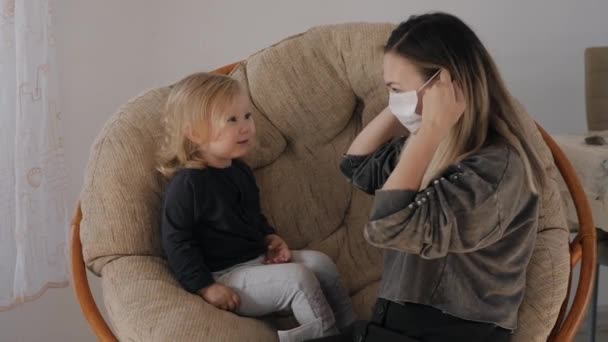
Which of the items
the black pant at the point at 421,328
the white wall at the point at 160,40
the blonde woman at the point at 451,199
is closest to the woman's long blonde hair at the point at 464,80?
the blonde woman at the point at 451,199

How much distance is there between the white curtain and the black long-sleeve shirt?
1.78 feet

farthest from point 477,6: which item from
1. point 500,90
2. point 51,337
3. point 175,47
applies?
point 51,337

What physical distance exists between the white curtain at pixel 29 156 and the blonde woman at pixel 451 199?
102 centimetres

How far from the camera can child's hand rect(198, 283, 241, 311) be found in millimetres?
1673

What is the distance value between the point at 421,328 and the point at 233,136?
59 cm

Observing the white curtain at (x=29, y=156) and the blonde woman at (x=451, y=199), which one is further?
the white curtain at (x=29, y=156)

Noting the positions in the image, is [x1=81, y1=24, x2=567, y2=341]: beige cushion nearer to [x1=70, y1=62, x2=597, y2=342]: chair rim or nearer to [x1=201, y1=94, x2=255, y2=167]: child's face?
[x1=70, y1=62, x2=597, y2=342]: chair rim

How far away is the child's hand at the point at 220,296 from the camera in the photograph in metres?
1.67

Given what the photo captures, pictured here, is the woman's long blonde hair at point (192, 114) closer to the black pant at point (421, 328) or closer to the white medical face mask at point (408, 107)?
the white medical face mask at point (408, 107)

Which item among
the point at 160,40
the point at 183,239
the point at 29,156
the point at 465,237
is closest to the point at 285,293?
the point at 183,239

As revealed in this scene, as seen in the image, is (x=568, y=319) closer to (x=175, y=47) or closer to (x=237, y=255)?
(x=237, y=255)

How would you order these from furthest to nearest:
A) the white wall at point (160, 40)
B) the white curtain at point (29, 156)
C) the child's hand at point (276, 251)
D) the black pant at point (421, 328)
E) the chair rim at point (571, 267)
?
1. the white wall at point (160, 40)
2. the white curtain at point (29, 156)
3. the child's hand at point (276, 251)
4. the chair rim at point (571, 267)
5. the black pant at point (421, 328)

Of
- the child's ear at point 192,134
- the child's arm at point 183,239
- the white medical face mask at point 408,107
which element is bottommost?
the child's arm at point 183,239

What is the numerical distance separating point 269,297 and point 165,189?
0.35 metres
